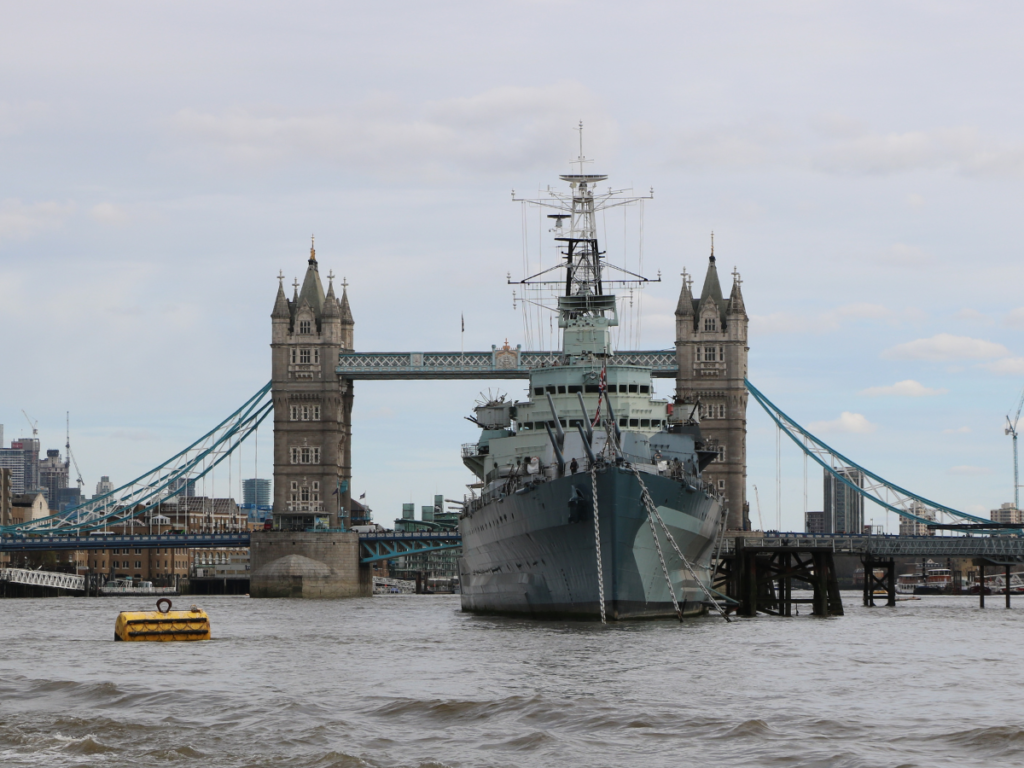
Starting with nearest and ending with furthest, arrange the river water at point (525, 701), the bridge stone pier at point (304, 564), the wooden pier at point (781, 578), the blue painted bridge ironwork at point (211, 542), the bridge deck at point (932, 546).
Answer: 1. the river water at point (525, 701)
2. the wooden pier at point (781, 578)
3. the bridge deck at point (932, 546)
4. the bridge stone pier at point (304, 564)
5. the blue painted bridge ironwork at point (211, 542)

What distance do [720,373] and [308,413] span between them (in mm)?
34366

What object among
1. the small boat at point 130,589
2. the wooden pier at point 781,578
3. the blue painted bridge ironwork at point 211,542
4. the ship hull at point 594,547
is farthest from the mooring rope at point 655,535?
the small boat at point 130,589

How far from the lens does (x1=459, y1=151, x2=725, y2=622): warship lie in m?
50.5

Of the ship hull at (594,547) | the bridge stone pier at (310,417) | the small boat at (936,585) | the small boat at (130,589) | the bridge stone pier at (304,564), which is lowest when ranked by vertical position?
the small boat at (936,585)

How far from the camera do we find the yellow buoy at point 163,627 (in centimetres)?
4975

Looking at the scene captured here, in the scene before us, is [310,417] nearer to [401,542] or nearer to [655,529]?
[401,542]

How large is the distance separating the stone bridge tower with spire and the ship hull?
2593 inches

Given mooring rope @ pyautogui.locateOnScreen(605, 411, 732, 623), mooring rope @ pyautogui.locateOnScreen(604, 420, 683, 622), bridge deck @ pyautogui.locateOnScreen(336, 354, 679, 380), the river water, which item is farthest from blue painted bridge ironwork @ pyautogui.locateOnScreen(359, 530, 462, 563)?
the river water

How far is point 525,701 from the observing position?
1156 inches

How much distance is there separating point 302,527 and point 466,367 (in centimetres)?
1864

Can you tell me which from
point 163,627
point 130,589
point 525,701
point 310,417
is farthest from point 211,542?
point 525,701

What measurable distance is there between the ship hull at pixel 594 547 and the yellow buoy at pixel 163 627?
11.8 m

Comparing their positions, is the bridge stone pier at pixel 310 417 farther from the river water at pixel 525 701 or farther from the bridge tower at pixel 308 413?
the river water at pixel 525 701

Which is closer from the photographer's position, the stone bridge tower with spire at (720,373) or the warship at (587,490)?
the warship at (587,490)
